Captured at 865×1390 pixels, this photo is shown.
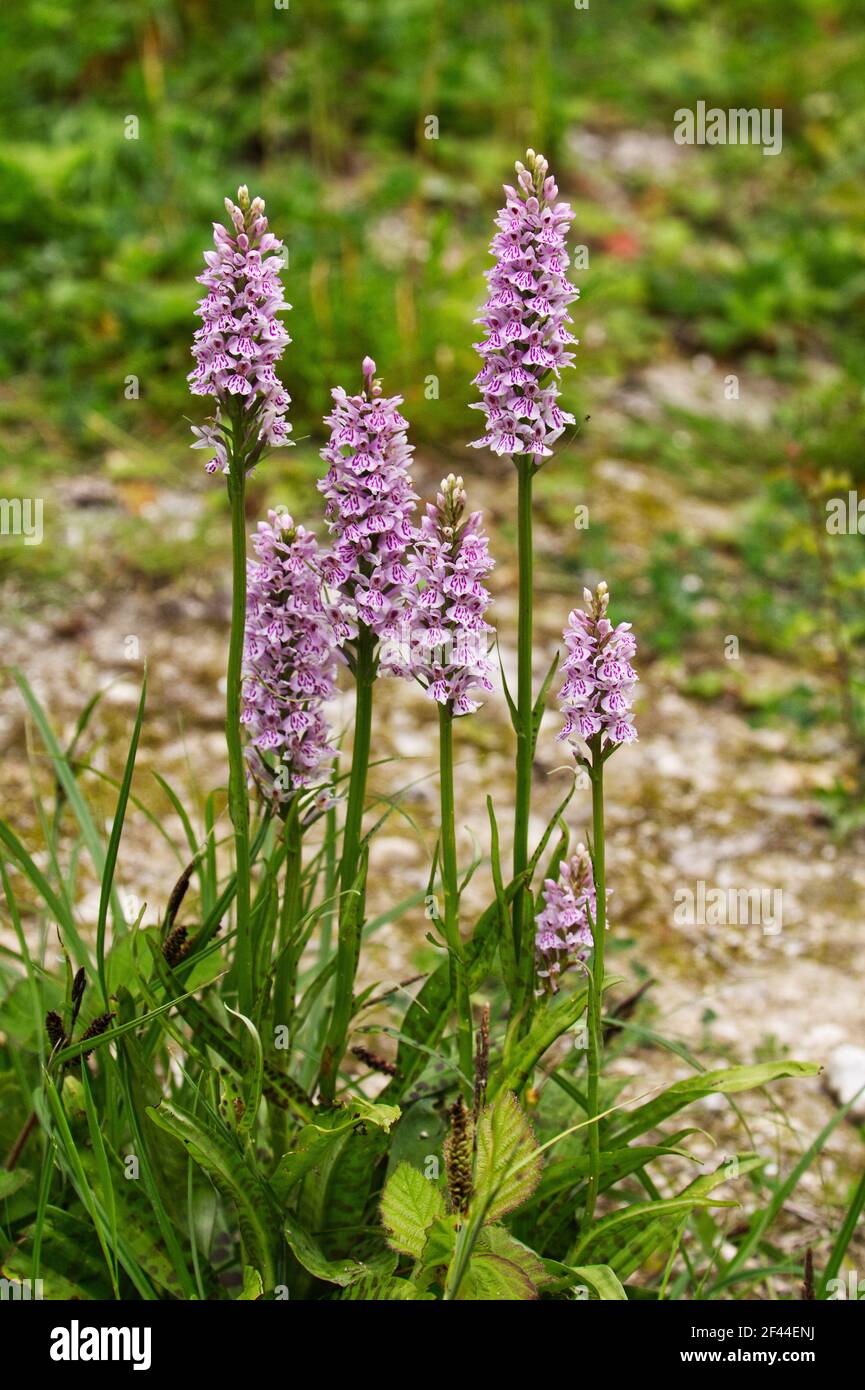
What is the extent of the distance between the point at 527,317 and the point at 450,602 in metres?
0.39

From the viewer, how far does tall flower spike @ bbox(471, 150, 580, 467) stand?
1877 mm

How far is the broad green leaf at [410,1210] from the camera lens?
1.96 metres

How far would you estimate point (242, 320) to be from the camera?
6.04 feet

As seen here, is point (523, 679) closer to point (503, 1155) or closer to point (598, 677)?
point (598, 677)

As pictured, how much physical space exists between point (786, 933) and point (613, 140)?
5.14 meters

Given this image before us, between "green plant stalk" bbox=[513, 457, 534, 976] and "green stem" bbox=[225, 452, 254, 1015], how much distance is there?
374 millimetres

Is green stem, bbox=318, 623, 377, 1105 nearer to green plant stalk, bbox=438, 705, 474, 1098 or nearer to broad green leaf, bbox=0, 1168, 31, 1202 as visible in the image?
green plant stalk, bbox=438, 705, 474, 1098

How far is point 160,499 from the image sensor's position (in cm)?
497

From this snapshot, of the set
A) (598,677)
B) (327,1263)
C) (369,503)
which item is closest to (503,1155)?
(327,1263)

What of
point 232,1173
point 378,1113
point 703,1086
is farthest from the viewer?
point 703,1086

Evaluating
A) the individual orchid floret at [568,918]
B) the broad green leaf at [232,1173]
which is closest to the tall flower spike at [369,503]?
the individual orchid floret at [568,918]

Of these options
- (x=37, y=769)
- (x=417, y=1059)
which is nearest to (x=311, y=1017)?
(x=417, y=1059)

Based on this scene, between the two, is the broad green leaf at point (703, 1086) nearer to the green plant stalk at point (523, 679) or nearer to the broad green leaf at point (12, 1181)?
the green plant stalk at point (523, 679)

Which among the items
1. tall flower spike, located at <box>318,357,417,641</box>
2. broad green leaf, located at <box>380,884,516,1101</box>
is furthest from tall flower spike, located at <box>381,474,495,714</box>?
broad green leaf, located at <box>380,884,516,1101</box>
